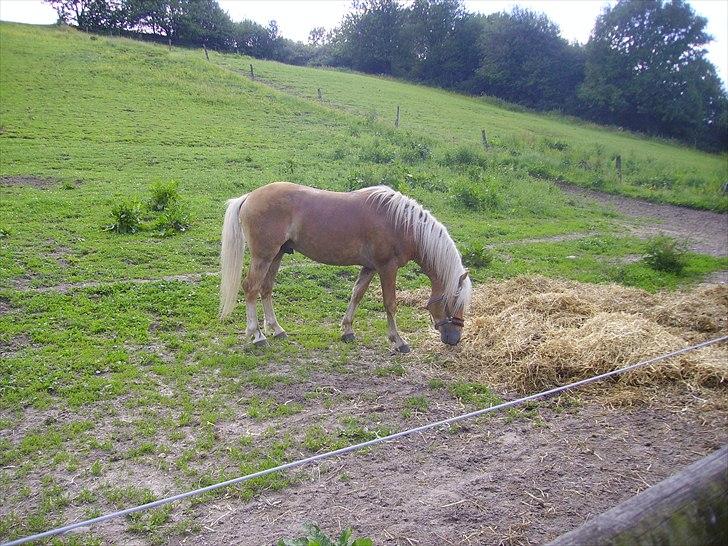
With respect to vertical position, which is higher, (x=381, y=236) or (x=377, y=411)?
(x=381, y=236)

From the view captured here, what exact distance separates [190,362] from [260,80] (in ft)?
102

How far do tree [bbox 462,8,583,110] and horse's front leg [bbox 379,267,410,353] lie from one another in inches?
2023

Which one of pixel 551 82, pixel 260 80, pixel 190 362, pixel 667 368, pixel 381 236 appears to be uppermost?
pixel 551 82

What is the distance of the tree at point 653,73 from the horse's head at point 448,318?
47.9 m

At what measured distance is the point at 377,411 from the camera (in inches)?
208

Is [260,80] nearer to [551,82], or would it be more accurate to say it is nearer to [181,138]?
[181,138]

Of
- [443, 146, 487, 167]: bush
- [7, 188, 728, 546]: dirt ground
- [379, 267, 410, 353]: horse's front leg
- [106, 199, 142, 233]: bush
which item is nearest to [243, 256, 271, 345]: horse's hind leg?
[7, 188, 728, 546]: dirt ground

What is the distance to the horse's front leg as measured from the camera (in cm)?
666

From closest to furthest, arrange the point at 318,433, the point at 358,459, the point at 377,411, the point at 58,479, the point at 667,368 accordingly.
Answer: the point at 58,479 < the point at 358,459 < the point at 318,433 < the point at 377,411 < the point at 667,368

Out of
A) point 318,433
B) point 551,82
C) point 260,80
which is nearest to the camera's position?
point 318,433

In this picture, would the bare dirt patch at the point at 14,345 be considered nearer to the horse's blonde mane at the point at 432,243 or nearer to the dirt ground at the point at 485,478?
the dirt ground at the point at 485,478

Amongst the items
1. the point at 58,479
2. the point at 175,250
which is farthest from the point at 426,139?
the point at 58,479

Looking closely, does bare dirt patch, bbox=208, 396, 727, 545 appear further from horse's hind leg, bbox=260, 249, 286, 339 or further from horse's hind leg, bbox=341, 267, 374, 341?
horse's hind leg, bbox=260, 249, 286, 339

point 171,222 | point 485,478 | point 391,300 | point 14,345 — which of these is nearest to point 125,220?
point 171,222
